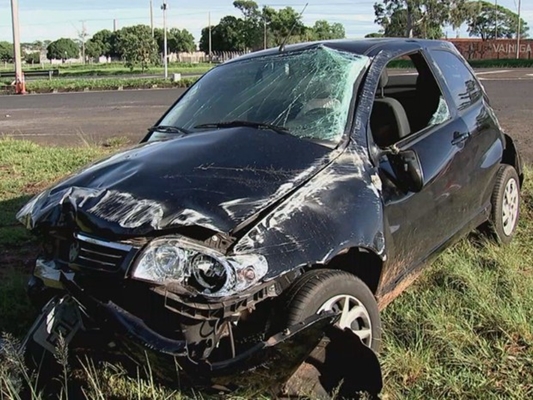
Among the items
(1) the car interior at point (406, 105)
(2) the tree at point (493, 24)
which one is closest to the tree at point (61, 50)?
(2) the tree at point (493, 24)

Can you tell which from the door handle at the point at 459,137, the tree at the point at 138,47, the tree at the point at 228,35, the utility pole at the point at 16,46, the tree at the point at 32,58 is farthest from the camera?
the tree at the point at 32,58

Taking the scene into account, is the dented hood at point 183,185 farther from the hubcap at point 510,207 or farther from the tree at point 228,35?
the tree at point 228,35

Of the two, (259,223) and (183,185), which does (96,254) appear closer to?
(183,185)

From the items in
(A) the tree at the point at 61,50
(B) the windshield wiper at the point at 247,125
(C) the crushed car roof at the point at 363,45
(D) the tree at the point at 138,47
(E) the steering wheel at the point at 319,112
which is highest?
(A) the tree at the point at 61,50

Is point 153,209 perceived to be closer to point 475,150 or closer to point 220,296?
point 220,296

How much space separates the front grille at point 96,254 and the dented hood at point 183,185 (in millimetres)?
53

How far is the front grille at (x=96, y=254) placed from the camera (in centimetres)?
251

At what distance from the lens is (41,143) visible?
37.0 feet

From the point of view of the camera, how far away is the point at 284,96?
3652 millimetres

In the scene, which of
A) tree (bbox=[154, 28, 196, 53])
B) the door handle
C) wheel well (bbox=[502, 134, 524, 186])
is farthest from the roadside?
tree (bbox=[154, 28, 196, 53])

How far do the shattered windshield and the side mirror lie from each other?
347mm

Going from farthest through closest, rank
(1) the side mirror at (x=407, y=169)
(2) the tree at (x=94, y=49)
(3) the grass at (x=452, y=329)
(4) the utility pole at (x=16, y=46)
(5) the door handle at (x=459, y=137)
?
1. (2) the tree at (x=94, y=49)
2. (4) the utility pole at (x=16, y=46)
3. (5) the door handle at (x=459, y=137)
4. (1) the side mirror at (x=407, y=169)
5. (3) the grass at (x=452, y=329)

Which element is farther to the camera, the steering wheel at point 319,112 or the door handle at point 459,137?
the door handle at point 459,137

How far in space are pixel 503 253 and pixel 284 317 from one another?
261 cm
